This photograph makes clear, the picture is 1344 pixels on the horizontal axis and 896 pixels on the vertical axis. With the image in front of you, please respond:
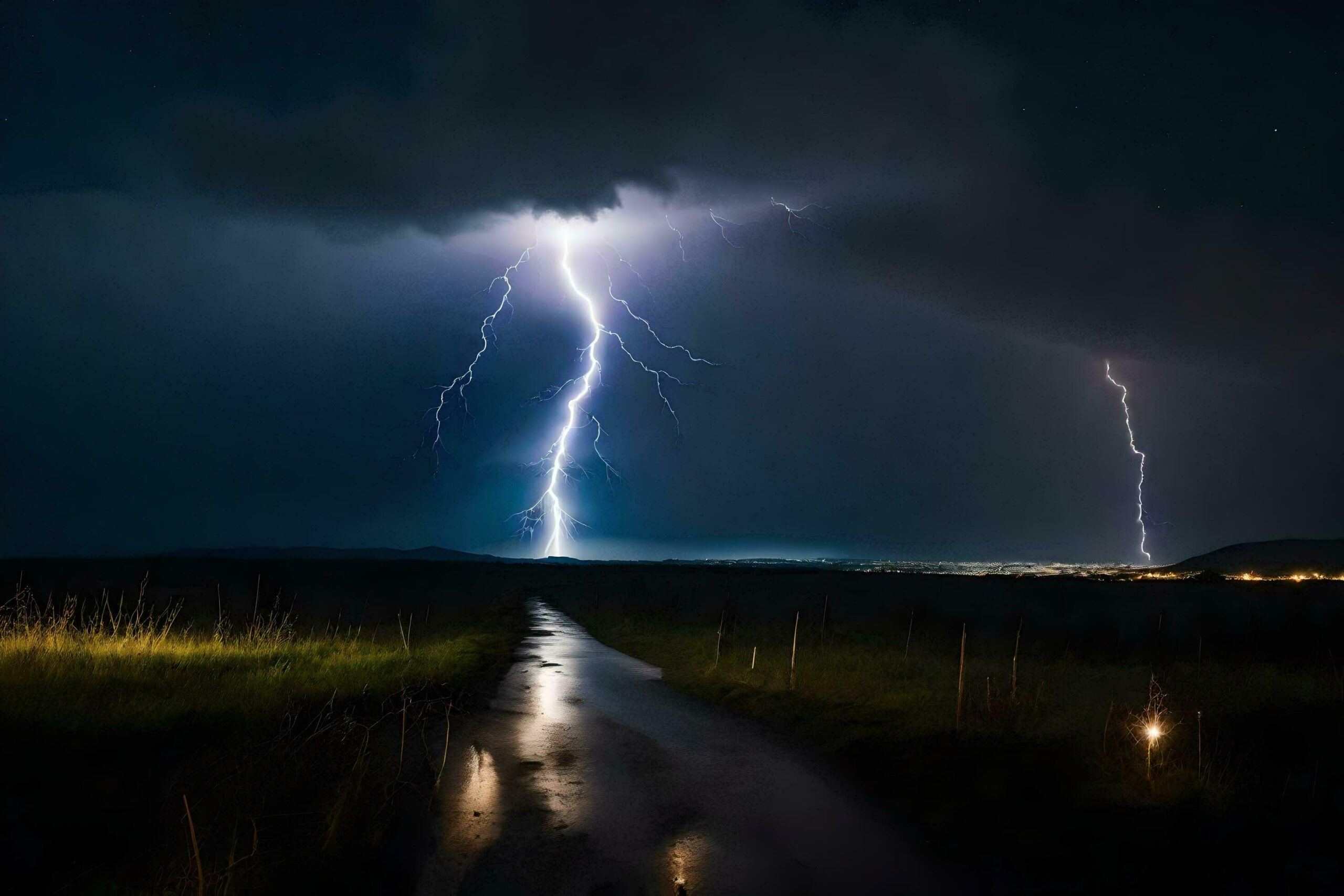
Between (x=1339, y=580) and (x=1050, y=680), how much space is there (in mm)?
73782

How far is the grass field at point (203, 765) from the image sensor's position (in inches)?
202

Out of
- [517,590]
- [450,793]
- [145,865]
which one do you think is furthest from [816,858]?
[517,590]

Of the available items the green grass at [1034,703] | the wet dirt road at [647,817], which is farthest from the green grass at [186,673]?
the green grass at [1034,703]

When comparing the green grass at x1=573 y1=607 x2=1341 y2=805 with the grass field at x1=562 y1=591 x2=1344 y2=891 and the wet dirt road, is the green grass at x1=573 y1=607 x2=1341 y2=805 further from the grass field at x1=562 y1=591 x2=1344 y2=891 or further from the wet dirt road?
the wet dirt road

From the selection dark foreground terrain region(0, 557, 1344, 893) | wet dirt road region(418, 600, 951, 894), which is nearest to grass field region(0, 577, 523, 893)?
dark foreground terrain region(0, 557, 1344, 893)

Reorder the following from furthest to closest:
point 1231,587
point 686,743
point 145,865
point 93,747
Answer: point 1231,587
point 686,743
point 93,747
point 145,865

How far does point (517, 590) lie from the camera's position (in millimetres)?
61094

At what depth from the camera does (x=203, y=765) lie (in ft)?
22.7

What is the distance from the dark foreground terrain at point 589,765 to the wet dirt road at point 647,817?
0.15 ft

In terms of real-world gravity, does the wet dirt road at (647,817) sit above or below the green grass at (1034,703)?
below

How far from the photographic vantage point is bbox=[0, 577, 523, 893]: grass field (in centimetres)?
512

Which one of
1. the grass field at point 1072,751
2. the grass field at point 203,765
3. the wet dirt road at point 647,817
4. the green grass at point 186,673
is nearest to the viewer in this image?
the grass field at point 203,765

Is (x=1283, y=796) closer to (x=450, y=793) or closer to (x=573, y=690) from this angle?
(x=450, y=793)

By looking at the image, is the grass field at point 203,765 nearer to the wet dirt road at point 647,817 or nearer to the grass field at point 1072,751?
the wet dirt road at point 647,817
